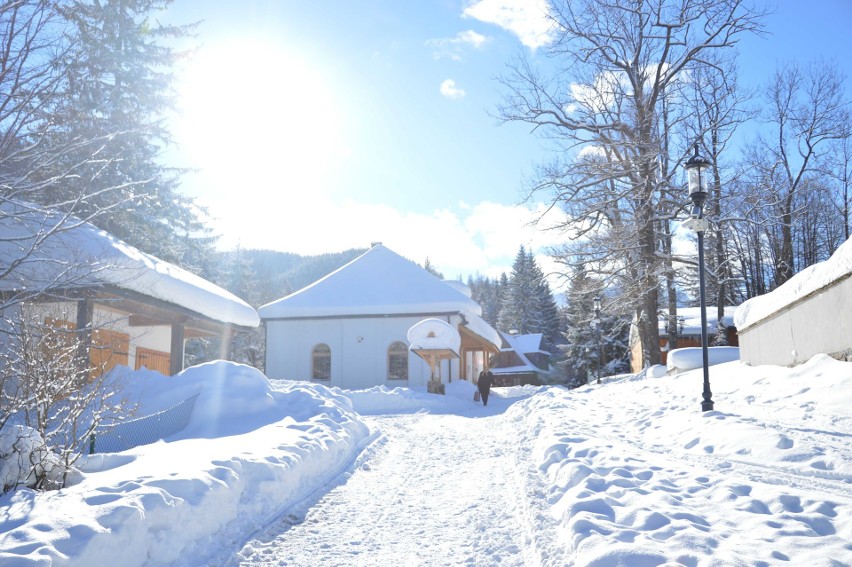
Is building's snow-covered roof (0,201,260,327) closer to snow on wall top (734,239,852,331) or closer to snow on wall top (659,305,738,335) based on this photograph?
snow on wall top (734,239,852,331)

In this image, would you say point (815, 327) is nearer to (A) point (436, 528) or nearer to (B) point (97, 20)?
(A) point (436, 528)

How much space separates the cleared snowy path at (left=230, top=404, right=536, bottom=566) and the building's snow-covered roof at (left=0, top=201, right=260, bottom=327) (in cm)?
425

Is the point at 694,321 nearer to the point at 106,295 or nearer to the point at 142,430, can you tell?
the point at 106,295

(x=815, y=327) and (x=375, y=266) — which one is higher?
(x=375, y=266)

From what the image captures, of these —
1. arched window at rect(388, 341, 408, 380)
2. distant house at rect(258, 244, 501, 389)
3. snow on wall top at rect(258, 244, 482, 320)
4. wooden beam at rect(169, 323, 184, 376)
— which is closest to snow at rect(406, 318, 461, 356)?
distant house at rect(258, 244, 501, 389)

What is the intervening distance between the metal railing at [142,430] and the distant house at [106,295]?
0.88m

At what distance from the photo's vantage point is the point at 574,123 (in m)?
18.8

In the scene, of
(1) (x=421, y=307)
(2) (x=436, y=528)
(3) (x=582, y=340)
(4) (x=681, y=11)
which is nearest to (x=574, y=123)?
(4) (x=681, y=11)

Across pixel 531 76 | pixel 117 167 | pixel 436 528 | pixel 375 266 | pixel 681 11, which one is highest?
pixel 681 11

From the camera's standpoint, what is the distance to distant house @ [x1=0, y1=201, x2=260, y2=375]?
29.3ft

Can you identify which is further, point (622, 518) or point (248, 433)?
point (248, 433)

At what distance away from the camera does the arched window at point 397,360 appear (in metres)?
27.4

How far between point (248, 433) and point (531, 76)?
555 inches

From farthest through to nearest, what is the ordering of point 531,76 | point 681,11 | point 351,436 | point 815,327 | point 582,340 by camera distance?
point 582,340, point 531,76, point 681,11, point 351,436, point 815,327
